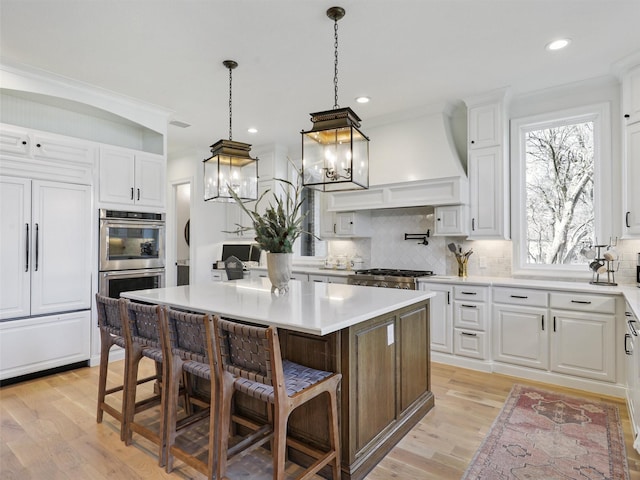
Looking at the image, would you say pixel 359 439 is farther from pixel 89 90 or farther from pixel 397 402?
pixel 89 90

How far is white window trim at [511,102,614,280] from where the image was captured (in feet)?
12.0

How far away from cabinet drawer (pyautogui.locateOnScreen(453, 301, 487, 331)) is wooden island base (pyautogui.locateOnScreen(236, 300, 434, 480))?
1444 millimetres

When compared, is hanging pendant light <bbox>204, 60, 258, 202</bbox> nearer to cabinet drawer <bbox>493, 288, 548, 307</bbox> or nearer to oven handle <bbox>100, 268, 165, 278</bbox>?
oven handle <bbox>100, 268, 165, 278</bbox>

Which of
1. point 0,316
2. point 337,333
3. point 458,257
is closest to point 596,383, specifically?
point 458,257

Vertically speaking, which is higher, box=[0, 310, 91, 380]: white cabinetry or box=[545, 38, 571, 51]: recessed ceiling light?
box=[545, 38, 571, 51]: recessed ceiling light

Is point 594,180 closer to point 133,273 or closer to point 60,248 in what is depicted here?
point 133,273

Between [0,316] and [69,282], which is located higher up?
[69,282]

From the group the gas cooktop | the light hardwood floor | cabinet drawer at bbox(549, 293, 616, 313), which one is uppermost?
the gas cooktop

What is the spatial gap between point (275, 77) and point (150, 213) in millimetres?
2244

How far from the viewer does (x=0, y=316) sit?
335cm

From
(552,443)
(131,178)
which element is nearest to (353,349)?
(552,443)

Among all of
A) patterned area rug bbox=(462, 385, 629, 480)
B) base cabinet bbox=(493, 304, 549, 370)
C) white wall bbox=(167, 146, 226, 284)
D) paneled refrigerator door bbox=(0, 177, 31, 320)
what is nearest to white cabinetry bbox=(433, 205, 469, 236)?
A: base cabinet bbox=(493, 304, 549, 370)

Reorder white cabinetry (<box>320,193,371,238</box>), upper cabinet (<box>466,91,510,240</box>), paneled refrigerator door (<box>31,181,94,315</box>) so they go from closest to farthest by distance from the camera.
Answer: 1. paneled refrigerator door (<box>31,181,94,315</box>)
2. upper cabinet (<box>466,91,510,240</box>)
3. white cabinetry (<box>320,193,371,238</box>)

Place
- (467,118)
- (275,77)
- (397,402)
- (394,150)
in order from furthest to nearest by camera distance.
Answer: (394,150)
(467,118)
(275,77)
(397,402)
